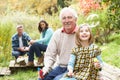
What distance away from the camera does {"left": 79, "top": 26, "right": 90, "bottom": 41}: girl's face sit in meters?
3.83

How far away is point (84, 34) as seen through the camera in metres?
3.83

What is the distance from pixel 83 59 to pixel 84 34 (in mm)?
261

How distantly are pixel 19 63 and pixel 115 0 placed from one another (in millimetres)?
3168

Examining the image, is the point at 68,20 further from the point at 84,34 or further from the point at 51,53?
the point at 51,53

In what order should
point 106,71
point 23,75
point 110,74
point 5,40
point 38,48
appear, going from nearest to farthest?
point 110,74 < point 106,71 < point 23,75 < point 38,48 < point 5,40

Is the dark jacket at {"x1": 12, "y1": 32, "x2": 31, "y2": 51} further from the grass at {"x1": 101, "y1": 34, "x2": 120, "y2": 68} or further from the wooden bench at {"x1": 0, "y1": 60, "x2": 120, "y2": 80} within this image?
the grass at {"x1": 101, "y1": 34, "x2": 120, "y2": 68}

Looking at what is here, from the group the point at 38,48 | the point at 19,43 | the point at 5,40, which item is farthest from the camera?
the point at 5,40

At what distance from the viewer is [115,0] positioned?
5652 mm

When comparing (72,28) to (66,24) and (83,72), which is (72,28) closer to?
(66,24)

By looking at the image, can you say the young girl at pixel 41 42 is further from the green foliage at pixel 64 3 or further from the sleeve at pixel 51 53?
the green foliage at pixel 64 3

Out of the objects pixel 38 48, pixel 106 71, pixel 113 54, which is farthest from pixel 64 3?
pixel 106 71

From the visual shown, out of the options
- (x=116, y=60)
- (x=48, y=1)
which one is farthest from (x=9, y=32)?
(x=48, y=1)

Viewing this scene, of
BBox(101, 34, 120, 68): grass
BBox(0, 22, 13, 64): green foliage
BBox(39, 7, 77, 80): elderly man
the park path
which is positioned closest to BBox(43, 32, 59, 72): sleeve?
BBox(39, 7, 77, 80): elderly man

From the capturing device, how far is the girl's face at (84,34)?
12.6ft
